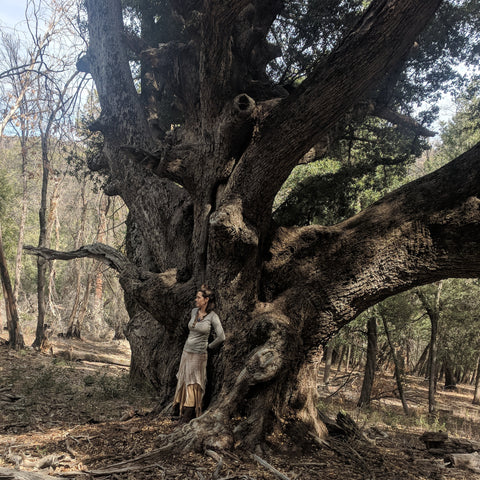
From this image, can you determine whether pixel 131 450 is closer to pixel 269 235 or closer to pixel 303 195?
pixel 269 235

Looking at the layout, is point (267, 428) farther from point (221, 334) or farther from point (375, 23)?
point (375, 23)

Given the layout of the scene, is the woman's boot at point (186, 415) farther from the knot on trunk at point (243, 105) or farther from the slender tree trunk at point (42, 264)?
the slender tree trunk at point (42, 264)

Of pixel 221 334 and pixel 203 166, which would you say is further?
pixel 203 166

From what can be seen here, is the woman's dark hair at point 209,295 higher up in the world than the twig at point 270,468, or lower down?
higher up

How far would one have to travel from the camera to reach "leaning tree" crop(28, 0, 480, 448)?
15.9 ft

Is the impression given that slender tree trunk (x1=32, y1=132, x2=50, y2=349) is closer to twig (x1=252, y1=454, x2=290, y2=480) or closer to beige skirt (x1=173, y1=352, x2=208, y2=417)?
beige skirt (x1=173, y1=352, x2=208, y2=417)

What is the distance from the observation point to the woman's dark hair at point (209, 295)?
5418 mm

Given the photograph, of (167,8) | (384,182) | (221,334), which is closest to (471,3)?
(384,182)

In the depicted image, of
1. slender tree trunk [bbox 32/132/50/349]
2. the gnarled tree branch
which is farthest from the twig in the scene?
slender tree trunk [bbox 32/132/50/349]

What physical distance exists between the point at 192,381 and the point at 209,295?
1.12m

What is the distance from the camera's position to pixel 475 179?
16.6ft

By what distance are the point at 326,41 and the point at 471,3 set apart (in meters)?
2.79

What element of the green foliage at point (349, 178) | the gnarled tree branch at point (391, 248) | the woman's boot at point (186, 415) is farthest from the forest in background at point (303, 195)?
the woman's boot at point (186, 415)

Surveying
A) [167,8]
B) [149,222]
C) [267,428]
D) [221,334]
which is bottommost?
[267,428]
